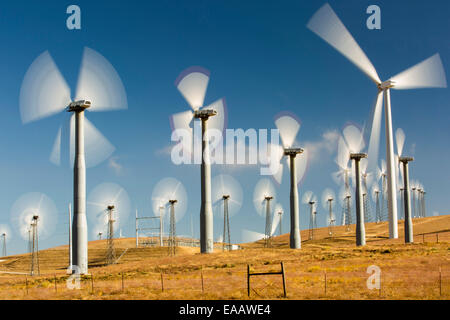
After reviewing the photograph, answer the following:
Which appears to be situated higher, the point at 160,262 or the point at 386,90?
the point at 386,90

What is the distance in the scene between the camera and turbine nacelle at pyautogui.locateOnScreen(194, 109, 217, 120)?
3187 inches

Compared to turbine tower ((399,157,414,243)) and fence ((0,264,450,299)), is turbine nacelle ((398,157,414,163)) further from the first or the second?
fence ((0,264,450,299))

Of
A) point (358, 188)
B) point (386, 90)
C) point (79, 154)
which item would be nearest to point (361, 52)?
point (386, 90)

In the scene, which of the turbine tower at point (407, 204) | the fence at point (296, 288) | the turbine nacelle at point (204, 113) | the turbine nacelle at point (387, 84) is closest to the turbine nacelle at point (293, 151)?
the turbine nacelle at point (387, 84)

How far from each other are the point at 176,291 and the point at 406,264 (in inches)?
1010

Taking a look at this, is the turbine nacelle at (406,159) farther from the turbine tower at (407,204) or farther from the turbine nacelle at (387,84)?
the turbine nacelle at (387,84)

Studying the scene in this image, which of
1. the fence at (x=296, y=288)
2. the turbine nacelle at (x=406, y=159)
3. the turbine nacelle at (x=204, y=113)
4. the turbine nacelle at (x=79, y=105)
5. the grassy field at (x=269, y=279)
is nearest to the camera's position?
the fence at (x=296, y=288)

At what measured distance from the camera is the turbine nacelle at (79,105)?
64375 mm

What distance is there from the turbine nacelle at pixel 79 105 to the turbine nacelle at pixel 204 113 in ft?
65.6

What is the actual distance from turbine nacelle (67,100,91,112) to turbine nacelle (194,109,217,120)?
20.0 metres

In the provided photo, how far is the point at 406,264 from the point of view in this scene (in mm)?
54750

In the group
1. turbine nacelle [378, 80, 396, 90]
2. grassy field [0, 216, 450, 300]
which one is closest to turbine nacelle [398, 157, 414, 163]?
turbine nacelle [378, 80, 396, 90]

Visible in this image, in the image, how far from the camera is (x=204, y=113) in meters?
80.9

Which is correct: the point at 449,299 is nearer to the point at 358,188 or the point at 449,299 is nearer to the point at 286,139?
the point at 286,139
